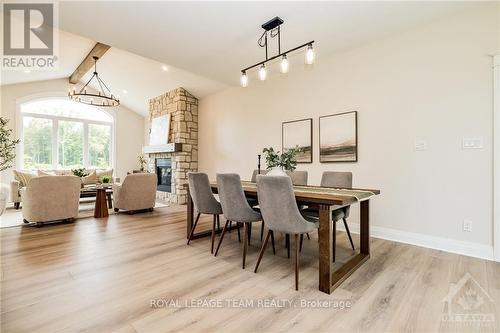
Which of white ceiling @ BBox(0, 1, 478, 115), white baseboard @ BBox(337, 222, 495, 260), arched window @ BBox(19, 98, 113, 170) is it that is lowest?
white baseboard @ BBox(337, 222, 495, 260)

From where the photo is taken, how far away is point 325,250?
1.87m

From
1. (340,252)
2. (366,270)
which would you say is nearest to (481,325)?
(366,270)

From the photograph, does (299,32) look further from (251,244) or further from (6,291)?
(6,291)

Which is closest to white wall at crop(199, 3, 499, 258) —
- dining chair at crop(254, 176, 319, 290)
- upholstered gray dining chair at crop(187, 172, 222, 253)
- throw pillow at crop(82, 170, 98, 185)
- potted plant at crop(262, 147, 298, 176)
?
potted plant at crop(262, 147, 298, 176)

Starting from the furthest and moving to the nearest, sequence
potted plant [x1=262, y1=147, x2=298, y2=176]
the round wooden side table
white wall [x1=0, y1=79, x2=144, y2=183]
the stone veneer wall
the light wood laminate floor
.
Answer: white wall [x1=0, y1=79, x2=144, y2=183] < the stone veneer wall < the round wooden side table < potted plant [x1=262, y1=147, x2=298, y2=176] < the light wood laminate floor

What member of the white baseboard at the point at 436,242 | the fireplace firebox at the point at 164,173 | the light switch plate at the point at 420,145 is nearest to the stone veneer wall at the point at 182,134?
the fireplace firebox at the point at 164,173

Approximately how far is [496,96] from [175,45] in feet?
12.6

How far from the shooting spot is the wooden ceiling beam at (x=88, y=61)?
4.76 m

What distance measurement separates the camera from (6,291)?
1.84 metres

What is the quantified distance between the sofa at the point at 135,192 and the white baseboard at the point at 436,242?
389cm

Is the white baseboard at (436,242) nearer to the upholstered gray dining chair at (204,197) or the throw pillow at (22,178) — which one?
the upholstered gray dining chair at (204,197)

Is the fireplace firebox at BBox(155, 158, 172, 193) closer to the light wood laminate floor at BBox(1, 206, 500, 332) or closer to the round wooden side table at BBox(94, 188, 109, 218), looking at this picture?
the round wooden side table at BBox(94, 188, 109, 218)

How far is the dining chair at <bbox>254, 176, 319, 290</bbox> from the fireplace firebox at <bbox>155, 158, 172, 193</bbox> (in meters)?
4.96

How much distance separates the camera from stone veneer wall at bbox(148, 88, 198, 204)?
6.07 meters
